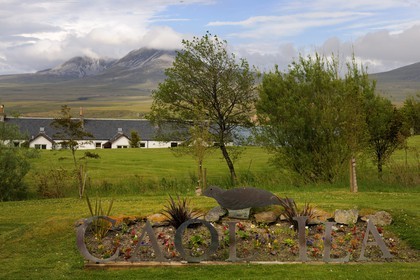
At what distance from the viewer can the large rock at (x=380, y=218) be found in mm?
15547

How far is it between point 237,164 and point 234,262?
3303 cm


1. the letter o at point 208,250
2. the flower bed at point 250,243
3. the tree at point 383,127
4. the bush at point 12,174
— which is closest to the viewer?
the letter o at point 208,250

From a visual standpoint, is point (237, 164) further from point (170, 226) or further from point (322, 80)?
point (170, 226)

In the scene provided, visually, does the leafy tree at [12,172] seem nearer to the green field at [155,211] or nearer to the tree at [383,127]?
the green field at [155,211]

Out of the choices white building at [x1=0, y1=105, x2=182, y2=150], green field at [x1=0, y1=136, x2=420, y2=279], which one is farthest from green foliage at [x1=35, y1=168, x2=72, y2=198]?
white building at [x1=0, y1=105, x2=182, y2=150]

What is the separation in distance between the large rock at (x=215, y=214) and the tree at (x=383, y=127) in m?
17.1

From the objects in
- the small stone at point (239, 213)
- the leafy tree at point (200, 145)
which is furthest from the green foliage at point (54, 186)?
the small stone at point (239, 213)

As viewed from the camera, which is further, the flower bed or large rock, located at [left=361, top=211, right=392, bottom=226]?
large rock, located at [left=361, top=211, right=392, bottom=226]

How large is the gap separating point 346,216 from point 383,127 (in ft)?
55.3

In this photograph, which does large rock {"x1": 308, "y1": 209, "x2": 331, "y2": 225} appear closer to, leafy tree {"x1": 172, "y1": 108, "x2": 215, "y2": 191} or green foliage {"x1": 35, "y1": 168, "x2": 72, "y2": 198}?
leafy tree {"x1": 172, "y1": 108, "x2": 215, "y2": 191}

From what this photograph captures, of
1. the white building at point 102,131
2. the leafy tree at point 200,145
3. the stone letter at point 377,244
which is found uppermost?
the white building at point 102,131

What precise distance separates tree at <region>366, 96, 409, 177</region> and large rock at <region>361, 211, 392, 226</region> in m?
15.4

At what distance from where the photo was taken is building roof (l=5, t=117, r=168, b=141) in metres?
101

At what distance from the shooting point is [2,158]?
91.4 feet
